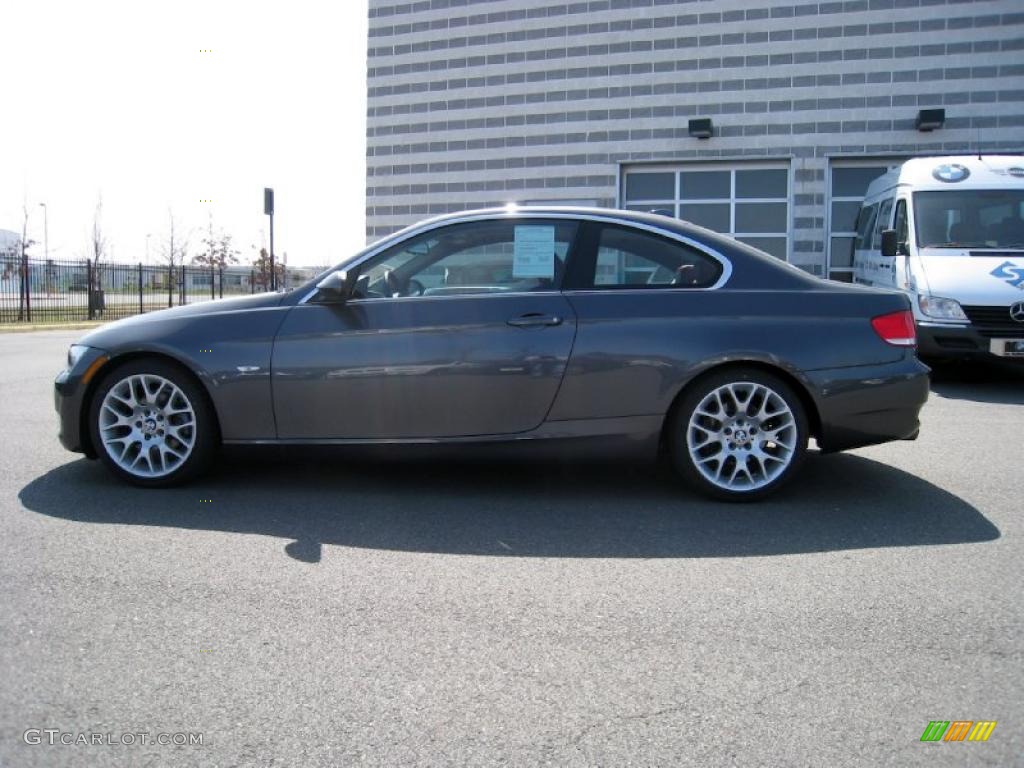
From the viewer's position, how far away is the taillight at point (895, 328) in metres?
4.60

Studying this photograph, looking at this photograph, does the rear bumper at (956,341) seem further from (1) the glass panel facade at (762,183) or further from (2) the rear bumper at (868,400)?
(1) the glass panel facade at (762,183)

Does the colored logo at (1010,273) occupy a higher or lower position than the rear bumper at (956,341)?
higher

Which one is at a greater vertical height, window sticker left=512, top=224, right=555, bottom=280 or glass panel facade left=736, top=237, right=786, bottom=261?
glass panel facade left=736, top=237, right=786, bottom=261

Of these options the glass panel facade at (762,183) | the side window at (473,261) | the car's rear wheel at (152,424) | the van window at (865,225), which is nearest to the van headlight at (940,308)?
the van window at (865,225)

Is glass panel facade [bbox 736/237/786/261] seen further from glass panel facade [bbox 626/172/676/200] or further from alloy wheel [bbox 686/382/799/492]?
alloy wheel [bbox 686/382/799/492]

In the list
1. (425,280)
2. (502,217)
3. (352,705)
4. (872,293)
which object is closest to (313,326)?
(425,280)

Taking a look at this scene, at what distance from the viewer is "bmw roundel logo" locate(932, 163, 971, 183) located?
10016mm

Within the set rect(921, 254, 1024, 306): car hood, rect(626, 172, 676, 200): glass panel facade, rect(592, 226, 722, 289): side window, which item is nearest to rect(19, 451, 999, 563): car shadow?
rect(592, 226, 722, 289): side window

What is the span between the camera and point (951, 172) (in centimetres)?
1008

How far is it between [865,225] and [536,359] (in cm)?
915

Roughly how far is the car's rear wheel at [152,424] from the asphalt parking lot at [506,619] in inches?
6.3

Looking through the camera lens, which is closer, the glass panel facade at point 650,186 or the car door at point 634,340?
the car door at point 634,340

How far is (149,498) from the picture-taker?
15.2 ft

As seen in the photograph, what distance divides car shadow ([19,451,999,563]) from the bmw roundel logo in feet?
19.7
